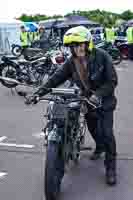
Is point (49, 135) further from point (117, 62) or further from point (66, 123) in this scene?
point (117, 62)

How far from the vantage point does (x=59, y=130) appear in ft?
15.0

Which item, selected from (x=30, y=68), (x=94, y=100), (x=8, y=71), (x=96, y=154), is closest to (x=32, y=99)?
(x=94, y=100)

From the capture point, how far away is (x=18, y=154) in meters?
6.21

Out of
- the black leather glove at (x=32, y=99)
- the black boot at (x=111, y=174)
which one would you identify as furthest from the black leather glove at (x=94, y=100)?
the black boot at (x=111, y=174)

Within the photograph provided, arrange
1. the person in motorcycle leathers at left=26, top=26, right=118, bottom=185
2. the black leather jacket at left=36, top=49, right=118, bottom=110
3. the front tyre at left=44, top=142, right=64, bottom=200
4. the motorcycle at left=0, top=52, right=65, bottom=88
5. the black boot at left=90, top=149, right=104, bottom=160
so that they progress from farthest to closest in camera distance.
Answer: the motorcycle at left=0, top=52, right=65, bottom=88 → the black boot at left=90, top=149, right=104, bottom=160 → the black leather jacket at left=36, top=49, right=118, bottom=110 → the person in motorcycle leathers at left=26, top=26, right=118, bottom=185 → the front tyre at left=44, top=142, right=64, bottom=200

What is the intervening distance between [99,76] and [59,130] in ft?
2.45

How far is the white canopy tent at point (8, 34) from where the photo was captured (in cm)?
2411

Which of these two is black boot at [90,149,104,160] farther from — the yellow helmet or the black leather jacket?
the yellow helmet

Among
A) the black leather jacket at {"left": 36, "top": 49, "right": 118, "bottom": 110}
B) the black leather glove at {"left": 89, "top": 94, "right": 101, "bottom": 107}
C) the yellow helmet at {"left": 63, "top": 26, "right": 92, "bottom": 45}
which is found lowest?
the black leather glove at {"left": 89, "top": 94, "right": 101, "bottom": 107}

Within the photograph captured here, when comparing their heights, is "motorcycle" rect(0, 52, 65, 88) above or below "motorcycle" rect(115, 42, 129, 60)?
above

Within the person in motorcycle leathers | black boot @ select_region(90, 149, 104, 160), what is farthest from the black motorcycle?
black boot @ select_region(90, 149, 104, 160)

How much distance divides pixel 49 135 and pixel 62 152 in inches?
8.8

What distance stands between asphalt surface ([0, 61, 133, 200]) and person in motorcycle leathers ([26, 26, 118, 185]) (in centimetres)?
26

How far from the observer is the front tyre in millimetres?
4344
